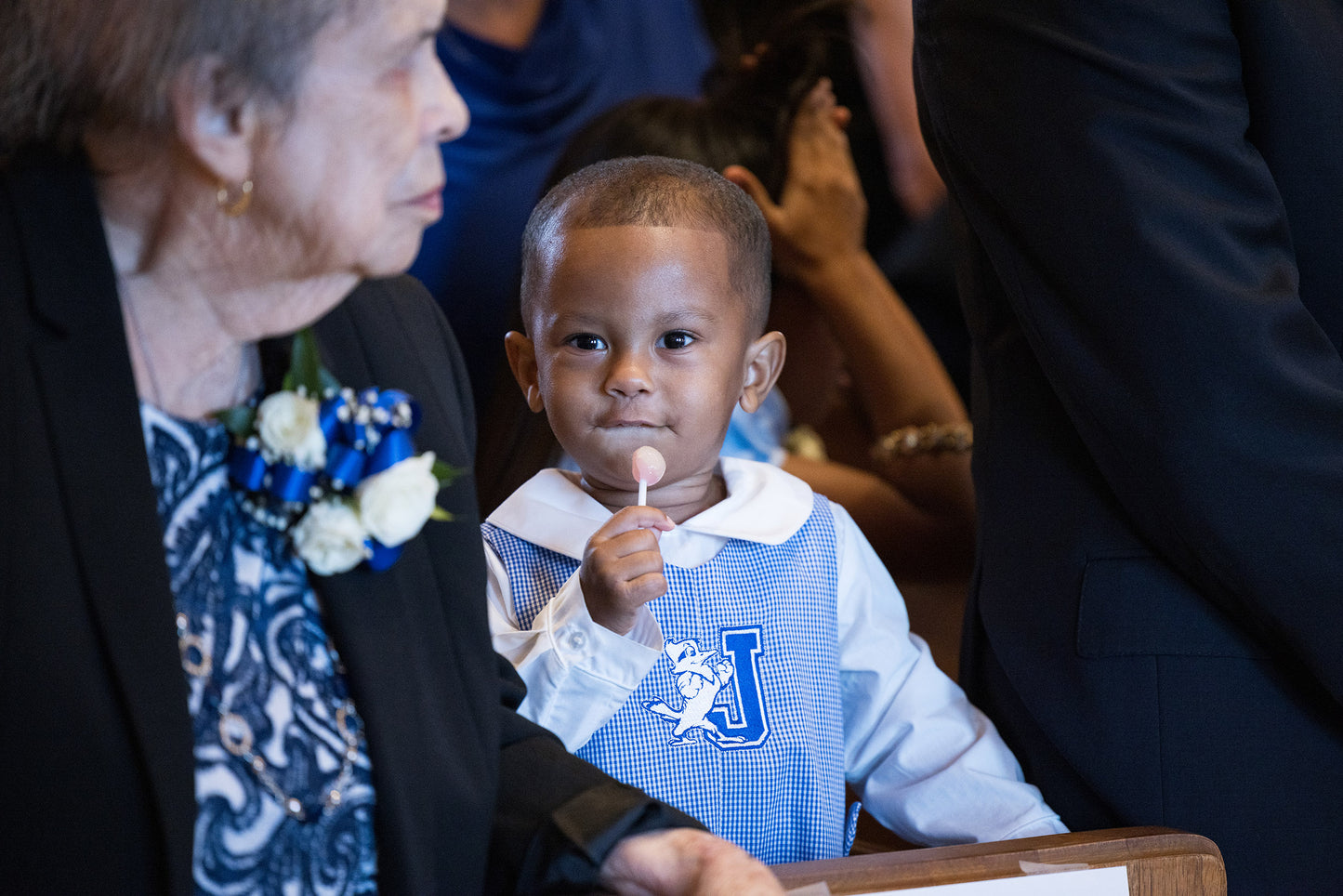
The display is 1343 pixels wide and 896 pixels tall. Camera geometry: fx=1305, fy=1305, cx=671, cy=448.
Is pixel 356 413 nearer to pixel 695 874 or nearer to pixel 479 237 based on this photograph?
pixel 695 874

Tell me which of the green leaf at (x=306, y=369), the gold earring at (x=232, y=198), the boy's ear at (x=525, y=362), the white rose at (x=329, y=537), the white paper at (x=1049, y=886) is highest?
the gold earring at (x=232, y=198)

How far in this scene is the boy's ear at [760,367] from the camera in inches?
63.6

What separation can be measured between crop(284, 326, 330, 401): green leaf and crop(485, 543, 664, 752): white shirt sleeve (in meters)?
0.39

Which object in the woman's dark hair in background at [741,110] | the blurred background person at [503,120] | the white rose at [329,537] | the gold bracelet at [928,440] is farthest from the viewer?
the blurred background person at [503,120]

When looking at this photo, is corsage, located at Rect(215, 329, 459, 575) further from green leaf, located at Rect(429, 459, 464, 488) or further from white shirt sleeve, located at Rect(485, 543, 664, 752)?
white shirt sleeve, located at Rect(485, 543, 664, 752)

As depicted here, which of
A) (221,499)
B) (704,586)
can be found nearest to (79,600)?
(221,499)

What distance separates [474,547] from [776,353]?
631 millimetres

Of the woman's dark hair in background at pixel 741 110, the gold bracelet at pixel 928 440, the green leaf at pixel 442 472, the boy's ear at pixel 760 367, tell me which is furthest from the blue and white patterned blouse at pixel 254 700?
the gold bracelet at pixel 928 440

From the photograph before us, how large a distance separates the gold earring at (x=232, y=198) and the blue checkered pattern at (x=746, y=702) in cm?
69

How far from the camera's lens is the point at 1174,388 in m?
1.28

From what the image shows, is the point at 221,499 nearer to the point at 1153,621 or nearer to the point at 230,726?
the point at 230,726

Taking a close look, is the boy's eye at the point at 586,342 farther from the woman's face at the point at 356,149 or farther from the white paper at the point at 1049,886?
the white paper at the point at 1049,886

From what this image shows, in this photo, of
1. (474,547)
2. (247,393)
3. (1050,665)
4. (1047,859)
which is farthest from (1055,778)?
(247,393)

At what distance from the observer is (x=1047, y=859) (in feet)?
3.96
